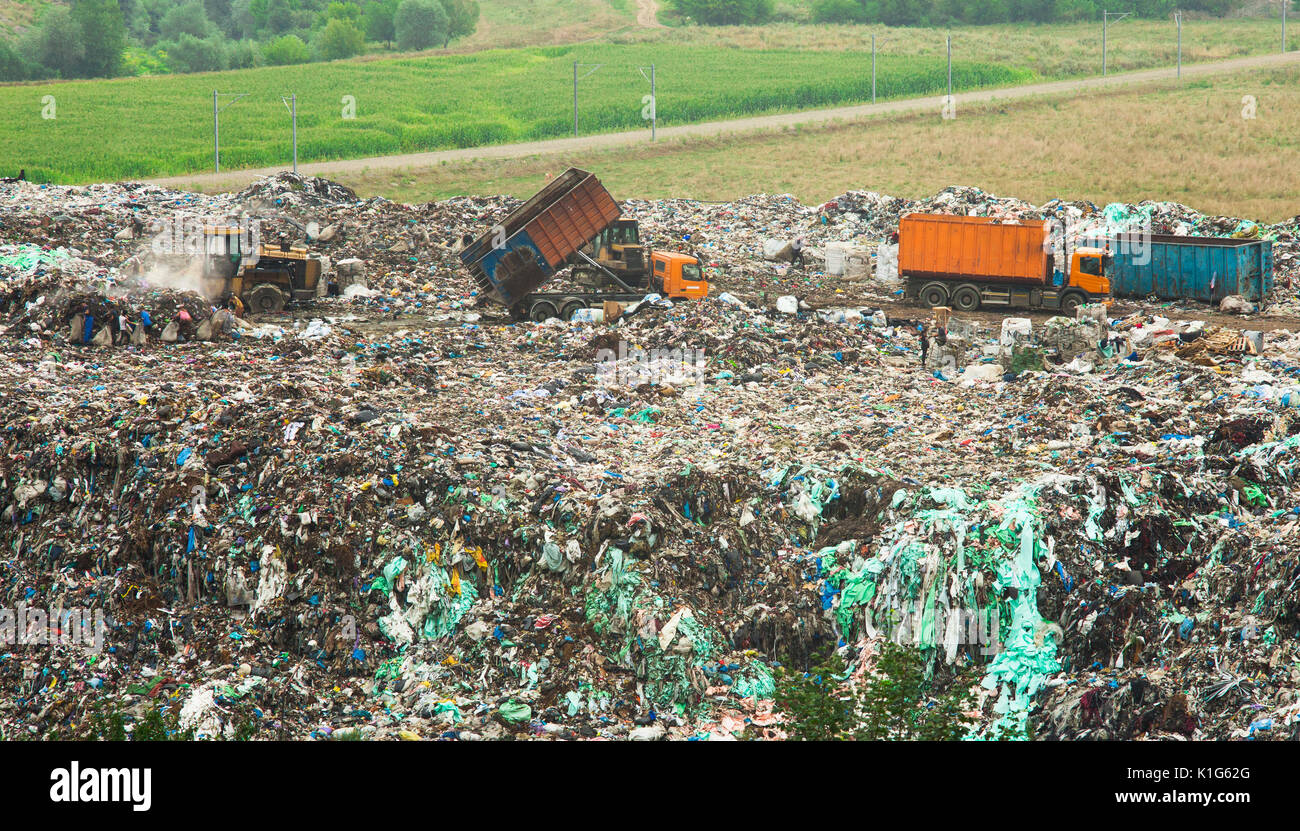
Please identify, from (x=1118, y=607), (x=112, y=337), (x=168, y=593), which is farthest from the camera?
(x=112, y=337)

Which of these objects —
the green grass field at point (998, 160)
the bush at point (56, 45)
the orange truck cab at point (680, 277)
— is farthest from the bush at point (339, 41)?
the orange truck cab at point (680, 277)

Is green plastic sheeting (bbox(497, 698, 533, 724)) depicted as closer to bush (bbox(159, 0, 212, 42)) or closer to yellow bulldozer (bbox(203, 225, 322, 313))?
yellow bulldozer (bbox(203, 225, 322, 313))

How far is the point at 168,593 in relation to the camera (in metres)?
11.9

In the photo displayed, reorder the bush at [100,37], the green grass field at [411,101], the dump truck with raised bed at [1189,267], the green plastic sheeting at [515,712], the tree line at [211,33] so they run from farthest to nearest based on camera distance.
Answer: the bush at [100,37]
the tree line at [211,33]
the green grass field at [411,101]
the dump truck with raised bed at [1189,267]
the green plastic sheeting at [515,712]

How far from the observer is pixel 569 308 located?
71.9 ft

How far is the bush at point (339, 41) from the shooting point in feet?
229

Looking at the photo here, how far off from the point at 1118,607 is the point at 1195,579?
3.21ft

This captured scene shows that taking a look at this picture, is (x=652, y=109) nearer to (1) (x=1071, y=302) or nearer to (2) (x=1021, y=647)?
(1) (x=1071, y=302)

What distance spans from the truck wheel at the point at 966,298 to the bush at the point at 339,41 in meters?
56.2


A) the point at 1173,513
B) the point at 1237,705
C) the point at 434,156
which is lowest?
the point at 1237,705

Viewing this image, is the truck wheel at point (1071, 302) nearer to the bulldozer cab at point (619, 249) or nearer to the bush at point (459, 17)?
the bulldozer cab at point (619, 249)
